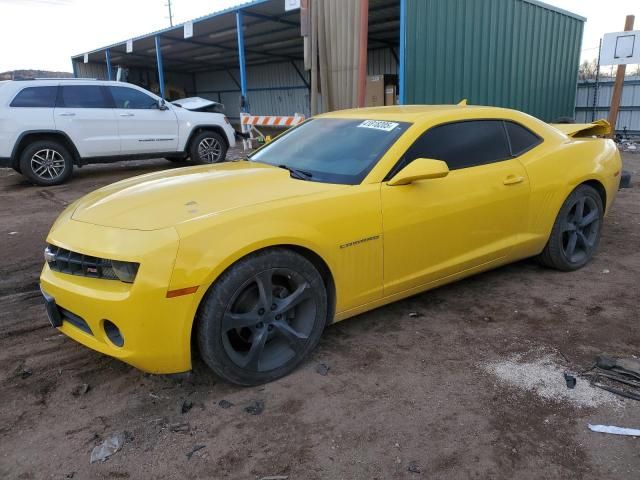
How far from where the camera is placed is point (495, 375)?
9.34ft

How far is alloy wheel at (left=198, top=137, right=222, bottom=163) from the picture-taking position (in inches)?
414

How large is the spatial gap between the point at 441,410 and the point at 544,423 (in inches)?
19.1

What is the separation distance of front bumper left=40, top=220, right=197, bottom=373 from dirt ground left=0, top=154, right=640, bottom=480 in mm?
339

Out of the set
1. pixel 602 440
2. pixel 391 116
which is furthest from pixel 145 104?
pixel 602 440

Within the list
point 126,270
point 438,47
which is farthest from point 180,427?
point 438,47

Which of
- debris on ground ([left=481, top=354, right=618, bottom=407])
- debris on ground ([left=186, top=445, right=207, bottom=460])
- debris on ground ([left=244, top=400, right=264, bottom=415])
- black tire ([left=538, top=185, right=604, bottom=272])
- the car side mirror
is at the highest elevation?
the car side mirror

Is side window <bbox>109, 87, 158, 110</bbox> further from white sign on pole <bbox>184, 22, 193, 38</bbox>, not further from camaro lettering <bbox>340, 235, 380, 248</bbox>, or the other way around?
camaro lettering <bbox>340, 235, 380, 248</bbox>

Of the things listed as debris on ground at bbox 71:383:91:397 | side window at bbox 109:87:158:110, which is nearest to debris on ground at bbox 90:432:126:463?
debris on ground at bbox 71:383:91:397

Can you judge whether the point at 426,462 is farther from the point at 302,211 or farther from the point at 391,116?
the point at 391,116

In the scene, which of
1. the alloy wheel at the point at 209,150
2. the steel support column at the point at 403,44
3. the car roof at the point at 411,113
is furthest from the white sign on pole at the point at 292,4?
the car roof at the point at 411,113

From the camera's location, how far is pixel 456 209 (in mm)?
3398

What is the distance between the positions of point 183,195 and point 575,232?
335 centimetres

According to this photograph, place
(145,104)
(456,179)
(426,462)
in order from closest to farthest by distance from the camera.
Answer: (426,462) < (456,179) < (145,104)

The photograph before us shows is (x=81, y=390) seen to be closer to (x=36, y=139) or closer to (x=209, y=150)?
(x=36, y=139)
